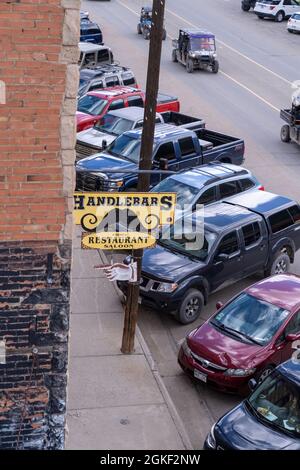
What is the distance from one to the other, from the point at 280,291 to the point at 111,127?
35.8 feet

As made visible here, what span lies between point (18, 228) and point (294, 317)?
6.91m

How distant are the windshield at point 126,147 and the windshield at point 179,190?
2342 millimetres

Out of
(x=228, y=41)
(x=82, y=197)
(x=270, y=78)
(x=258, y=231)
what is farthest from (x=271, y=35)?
(x=82, y=197)

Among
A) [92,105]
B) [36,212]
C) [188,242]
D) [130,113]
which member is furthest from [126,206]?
[92,105]

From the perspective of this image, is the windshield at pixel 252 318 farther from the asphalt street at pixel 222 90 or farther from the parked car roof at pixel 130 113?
the parked car roof at pixel 130 113

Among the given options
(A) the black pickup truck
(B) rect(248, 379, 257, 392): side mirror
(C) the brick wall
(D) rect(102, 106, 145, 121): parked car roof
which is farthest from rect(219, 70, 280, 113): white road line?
(C) the brick wall

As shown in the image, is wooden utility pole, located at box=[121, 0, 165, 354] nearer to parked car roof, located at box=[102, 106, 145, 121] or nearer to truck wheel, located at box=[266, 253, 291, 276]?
truck wheel, located at box=[266, 253, 291, 276]

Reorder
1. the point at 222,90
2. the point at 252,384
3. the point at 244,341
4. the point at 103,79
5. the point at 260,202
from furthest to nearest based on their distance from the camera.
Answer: the point at 222,90
the point at 103,79
the point at 260,202
the point at 244,341
the point at 252,384

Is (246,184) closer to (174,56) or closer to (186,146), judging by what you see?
(186,146)

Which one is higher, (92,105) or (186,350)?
(92,105)

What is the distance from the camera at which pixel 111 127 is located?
24.3 m

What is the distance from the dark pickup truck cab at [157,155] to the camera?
20812mm

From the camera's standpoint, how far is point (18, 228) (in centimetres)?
825

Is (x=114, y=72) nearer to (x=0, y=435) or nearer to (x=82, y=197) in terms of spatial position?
(x=82, y=197)
